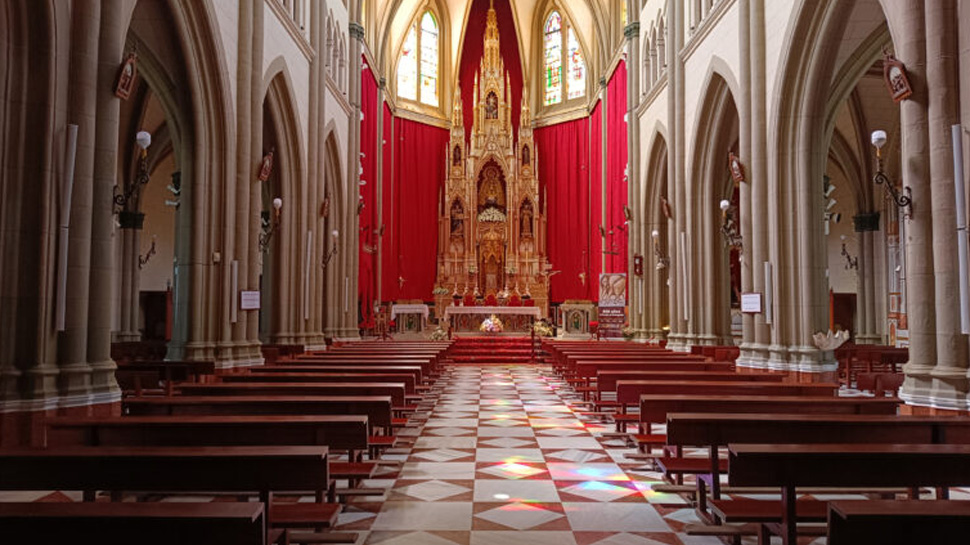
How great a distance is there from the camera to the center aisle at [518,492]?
4.80 metres

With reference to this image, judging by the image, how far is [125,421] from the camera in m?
4.52

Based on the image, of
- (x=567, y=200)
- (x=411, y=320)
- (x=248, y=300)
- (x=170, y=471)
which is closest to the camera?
(x=170, y=471)

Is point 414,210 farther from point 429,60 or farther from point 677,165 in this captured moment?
point 677,165

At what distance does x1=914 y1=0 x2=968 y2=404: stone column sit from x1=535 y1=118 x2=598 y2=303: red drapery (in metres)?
23.5

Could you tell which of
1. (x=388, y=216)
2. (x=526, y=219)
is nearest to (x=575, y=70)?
(x=526, y=219)

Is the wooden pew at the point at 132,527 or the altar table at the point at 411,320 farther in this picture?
the altar table at the point at 411,320

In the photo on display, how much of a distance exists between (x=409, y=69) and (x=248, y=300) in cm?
2268

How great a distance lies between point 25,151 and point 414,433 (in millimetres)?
5151

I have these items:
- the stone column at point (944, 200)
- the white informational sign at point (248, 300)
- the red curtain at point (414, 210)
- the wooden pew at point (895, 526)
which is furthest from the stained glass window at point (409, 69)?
the wooden pew at point (895, 526)

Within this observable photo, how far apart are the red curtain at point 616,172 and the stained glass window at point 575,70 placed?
183 inches

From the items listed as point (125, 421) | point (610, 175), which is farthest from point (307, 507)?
point (610, 175)

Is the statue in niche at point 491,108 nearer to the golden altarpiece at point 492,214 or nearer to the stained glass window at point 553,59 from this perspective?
the golden altarpiece at point 492,214

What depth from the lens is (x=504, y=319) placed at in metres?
26.9

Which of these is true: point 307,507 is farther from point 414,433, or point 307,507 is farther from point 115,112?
point 115,112
